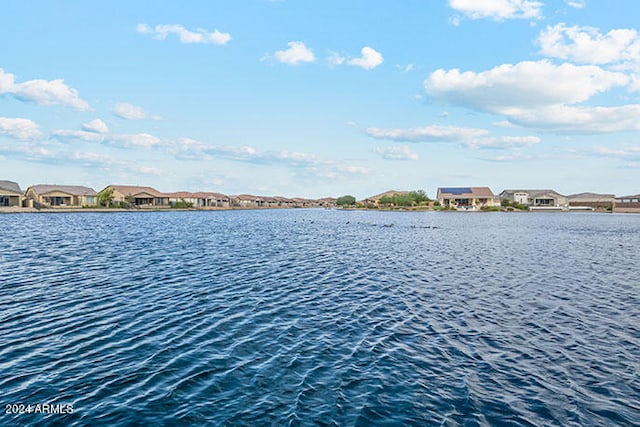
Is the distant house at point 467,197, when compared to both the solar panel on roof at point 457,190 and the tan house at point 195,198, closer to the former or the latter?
the solar panel on roof at point 457,190

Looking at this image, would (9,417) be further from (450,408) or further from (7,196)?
(7,196)

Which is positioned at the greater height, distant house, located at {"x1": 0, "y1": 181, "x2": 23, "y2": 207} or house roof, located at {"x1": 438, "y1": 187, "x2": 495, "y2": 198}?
house roof, located at {"x1": 438, "y1": 187, "x2": 495, "y2": 198}

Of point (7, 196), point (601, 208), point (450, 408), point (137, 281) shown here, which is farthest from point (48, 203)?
point (601, 208)

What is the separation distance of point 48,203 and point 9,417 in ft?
476

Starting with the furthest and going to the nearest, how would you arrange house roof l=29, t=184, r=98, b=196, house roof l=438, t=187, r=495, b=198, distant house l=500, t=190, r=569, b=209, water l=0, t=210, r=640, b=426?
1. distant house l=500, t=190, r=569, b=209
2. house roof l=438, t=187, r=495, b=198
3. house roof l=29, t=184, r=98, b=196
4. water l=0, t=210, r=640, b=426

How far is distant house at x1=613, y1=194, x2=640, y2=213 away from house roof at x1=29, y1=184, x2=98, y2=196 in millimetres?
220781

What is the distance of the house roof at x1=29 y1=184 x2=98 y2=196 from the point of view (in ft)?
422

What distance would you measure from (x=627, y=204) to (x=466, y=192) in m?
71.1

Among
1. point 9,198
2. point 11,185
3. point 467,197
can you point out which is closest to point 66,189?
point 9,198

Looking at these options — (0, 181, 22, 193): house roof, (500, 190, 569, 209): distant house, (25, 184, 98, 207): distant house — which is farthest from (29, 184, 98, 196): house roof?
(500, 190, 569, 209): distant house

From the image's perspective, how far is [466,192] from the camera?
189 m

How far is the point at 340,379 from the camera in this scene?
11352mm

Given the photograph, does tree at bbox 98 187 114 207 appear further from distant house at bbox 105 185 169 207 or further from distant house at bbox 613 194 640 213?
distant house at bbox 613 194 640 213

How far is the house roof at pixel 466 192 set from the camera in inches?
7243
